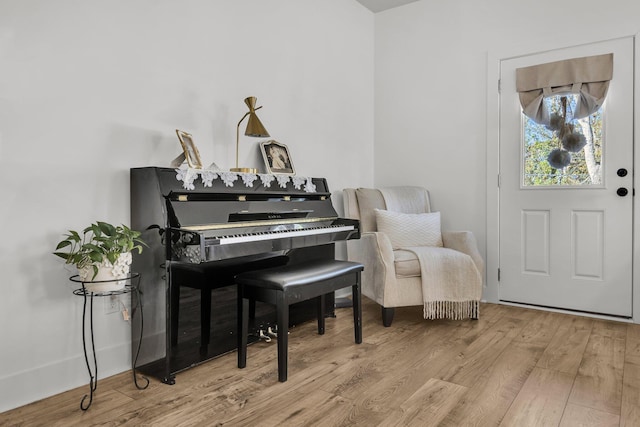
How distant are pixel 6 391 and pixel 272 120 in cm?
211

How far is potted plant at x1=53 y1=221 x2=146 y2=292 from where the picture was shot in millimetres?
1767

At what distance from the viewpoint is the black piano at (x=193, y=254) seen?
2014mm

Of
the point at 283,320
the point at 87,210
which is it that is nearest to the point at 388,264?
the point at 283,320

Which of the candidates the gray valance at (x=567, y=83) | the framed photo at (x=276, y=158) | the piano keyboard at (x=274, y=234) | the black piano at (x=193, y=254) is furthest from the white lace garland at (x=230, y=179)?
the gray valance at (x=567, y=83)

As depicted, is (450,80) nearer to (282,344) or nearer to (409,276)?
(409,276)

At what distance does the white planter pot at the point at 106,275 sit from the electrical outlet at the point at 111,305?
31cm

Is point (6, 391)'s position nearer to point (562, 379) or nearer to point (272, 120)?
point (272, 120)

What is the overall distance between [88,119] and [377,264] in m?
1.91

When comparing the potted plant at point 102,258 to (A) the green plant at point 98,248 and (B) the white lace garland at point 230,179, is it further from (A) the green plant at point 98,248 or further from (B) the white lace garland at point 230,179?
(B) the white lace garland at point 230,179

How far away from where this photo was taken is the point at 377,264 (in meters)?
2.98

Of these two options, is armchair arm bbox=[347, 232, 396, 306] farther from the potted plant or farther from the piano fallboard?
the potted plant

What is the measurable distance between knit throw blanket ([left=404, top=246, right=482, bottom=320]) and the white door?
77 centimetres

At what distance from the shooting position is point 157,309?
2.06 metres

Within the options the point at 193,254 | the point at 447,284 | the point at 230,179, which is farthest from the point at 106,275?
the point at 447,284
